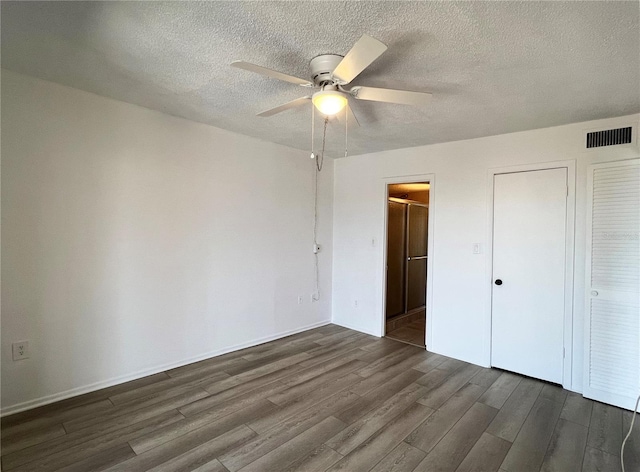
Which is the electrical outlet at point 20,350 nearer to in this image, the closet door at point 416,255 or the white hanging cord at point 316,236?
the white hanging cord at point 316,236

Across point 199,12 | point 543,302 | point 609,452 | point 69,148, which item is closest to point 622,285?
point 543,302

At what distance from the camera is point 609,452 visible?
6.93ft

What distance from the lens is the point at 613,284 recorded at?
2732mm

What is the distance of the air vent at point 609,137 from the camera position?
271cm

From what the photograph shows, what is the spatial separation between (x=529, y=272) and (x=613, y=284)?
641 mm

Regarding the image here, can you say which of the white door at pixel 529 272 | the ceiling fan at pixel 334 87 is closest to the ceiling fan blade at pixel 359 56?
the ceiling fan at pixel 334 87

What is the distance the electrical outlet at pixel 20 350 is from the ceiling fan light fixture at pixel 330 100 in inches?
114

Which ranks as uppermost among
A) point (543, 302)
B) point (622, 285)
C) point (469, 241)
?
point (469, 241)

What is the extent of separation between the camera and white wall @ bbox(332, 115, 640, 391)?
116 inches

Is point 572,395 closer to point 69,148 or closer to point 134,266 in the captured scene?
point 134,266

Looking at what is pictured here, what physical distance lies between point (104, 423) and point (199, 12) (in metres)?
2.84

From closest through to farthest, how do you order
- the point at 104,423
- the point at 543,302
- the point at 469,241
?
the point at 104,423 < the point at 543,302 < the point at 469,241

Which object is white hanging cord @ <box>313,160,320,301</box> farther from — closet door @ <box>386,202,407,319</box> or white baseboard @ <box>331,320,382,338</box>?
closet door @ <box>386,202,407,319</box>

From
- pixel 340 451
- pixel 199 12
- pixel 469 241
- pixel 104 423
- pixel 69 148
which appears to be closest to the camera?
pixel 199 12
